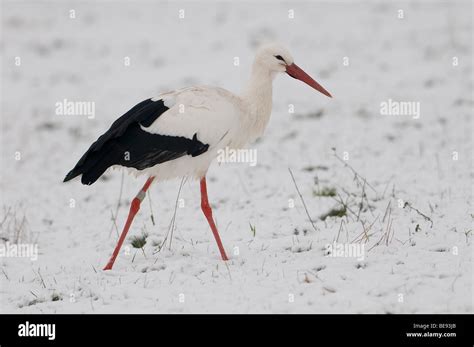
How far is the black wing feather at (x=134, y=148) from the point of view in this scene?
588 cm

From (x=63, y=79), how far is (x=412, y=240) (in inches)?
418

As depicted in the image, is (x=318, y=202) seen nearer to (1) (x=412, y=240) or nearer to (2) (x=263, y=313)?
(1) (x=412, y=240)

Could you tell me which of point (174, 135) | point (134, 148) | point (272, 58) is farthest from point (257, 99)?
point (134, 148)

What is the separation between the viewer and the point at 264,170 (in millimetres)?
9180

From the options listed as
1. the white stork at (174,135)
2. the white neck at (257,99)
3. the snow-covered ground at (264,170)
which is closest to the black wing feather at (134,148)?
the white stork at (174,135)

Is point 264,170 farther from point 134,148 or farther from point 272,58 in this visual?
point 134,148

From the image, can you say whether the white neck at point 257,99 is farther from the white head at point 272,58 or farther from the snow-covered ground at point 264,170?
the snow-covered ground at point 264,170

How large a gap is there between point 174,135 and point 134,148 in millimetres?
360

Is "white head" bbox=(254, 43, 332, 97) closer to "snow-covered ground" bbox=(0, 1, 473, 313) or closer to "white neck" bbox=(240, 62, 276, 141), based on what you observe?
"white neck" bbox=(240, 62, 276, 141)

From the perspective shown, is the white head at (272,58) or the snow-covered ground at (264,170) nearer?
the snow-covered ground at (264,170)

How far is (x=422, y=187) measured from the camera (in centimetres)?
773

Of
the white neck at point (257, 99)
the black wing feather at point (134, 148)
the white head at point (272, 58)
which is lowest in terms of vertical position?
the black wing feather at point (134, 148)

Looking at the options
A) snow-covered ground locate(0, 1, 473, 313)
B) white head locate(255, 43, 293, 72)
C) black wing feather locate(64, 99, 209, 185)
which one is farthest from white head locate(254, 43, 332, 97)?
snow-covered ground locate(0, 1, 473, 313)

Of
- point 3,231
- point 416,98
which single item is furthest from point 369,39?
point 3,231
